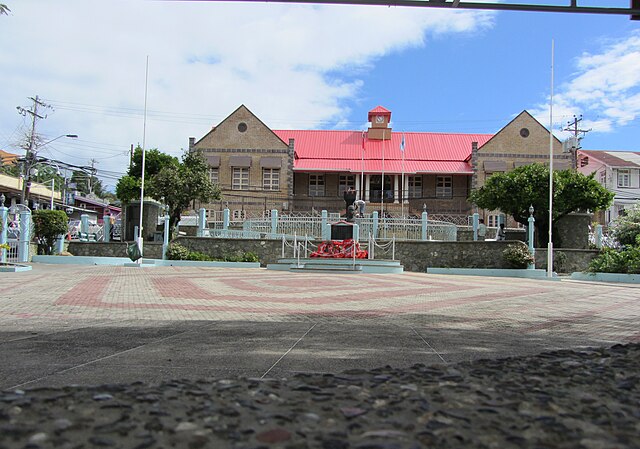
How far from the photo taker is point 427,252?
25250mm

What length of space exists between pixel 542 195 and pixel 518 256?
7100 millimetres

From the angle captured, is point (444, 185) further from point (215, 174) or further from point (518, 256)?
point (518, 256)

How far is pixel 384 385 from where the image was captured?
328cm

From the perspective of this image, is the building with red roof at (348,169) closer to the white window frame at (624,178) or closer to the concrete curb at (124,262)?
the white window frame at (624,178)

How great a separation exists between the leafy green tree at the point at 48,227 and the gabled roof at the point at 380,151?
887 inches

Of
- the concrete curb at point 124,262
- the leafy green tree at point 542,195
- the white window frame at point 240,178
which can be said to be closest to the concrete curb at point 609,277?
the leafy green tree at point 542,195

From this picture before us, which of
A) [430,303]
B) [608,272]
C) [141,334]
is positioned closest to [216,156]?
[608,272]

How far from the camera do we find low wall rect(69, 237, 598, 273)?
80.0ft

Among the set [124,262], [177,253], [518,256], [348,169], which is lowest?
[124,262]

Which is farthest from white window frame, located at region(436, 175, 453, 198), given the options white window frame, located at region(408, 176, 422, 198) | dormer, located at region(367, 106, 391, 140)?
dormer, located at region(367, 106, 391, 140)

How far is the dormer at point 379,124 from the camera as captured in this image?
1864 inches

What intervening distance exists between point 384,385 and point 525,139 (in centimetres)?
4428

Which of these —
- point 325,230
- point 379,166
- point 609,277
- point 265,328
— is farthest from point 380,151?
point 265,328

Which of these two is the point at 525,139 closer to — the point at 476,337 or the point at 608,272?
the point at 608,272
